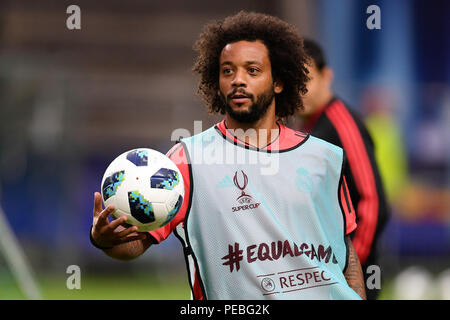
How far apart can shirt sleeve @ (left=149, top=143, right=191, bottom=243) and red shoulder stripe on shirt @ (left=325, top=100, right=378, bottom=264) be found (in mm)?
1671

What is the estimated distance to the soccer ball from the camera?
3277 millimetres

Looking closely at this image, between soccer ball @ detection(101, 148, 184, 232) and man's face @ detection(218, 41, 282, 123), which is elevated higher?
man's face @ detection(218, 41, 282, 123)

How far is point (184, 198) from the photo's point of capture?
3467 mm

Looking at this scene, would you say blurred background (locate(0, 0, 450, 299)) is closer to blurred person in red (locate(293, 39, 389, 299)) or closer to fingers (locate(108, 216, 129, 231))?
blurred person in red (locate(293, 39, 389, 299))

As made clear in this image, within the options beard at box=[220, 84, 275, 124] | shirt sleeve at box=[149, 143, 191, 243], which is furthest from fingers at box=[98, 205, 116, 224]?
beard at box=[220, 84, 275, 124]

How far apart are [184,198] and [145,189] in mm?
224

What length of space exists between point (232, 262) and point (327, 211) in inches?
22.1

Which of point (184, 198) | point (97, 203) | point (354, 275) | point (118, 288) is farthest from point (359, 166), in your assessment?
point (118, 288)

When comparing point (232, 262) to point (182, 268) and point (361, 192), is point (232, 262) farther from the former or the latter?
point (182, 268)

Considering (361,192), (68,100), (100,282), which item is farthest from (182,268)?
(361,192)

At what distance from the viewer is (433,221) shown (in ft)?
37.3

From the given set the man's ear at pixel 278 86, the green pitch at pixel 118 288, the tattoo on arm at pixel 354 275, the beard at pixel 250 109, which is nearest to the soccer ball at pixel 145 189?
the beard at pixel 250 109

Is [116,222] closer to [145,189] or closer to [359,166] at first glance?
[145,189]

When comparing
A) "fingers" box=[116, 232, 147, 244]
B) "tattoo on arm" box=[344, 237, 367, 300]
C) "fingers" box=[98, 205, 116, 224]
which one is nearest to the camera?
"fingers" box=[98, 205, 116, 224]
